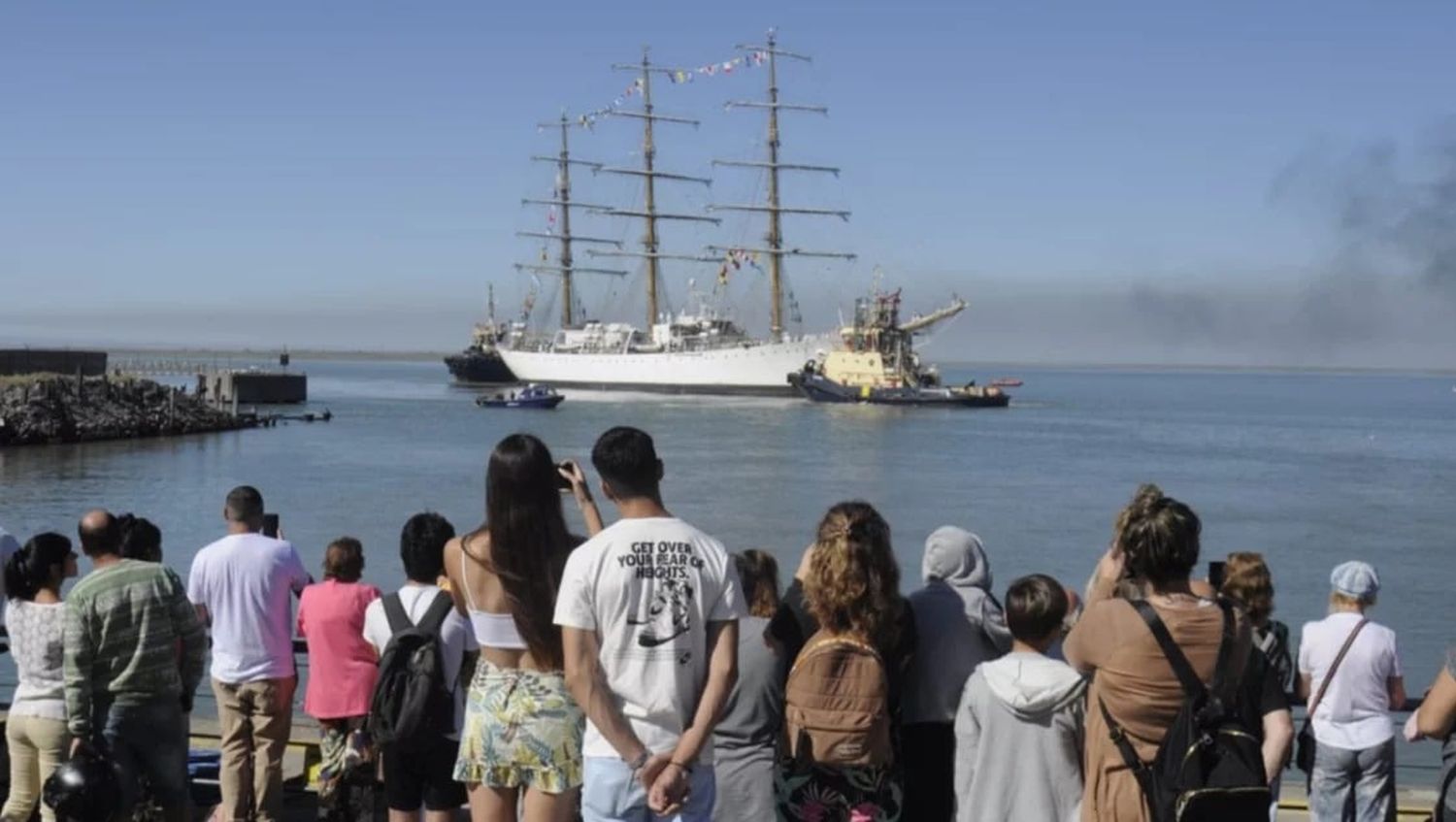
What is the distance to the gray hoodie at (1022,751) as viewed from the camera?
13.8 feet

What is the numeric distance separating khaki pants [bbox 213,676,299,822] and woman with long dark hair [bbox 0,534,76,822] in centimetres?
69

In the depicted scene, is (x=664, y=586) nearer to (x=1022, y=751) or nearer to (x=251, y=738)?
(x=1022, y=751)

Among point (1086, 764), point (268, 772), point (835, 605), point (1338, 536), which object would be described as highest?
point (835, 605)

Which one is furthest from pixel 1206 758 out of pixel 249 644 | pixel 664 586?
pixel 249 644

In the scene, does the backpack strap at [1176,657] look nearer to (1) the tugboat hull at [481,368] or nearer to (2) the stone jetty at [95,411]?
(2) the stone jetty at [95,411]

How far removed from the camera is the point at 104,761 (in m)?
4.66

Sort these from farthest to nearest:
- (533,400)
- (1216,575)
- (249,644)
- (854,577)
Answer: (533,400)
(249,644)
(1216,575)
(854,577)

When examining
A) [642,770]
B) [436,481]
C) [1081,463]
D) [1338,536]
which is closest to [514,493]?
[642,770]

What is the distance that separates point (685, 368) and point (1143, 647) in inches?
4324

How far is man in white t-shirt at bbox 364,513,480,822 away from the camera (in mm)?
4664

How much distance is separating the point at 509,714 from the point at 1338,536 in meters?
34.6

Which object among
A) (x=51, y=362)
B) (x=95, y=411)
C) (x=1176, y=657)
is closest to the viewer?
(x=1176, y=657)

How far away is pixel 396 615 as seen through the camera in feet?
15.7

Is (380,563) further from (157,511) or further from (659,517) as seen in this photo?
(659,517)
